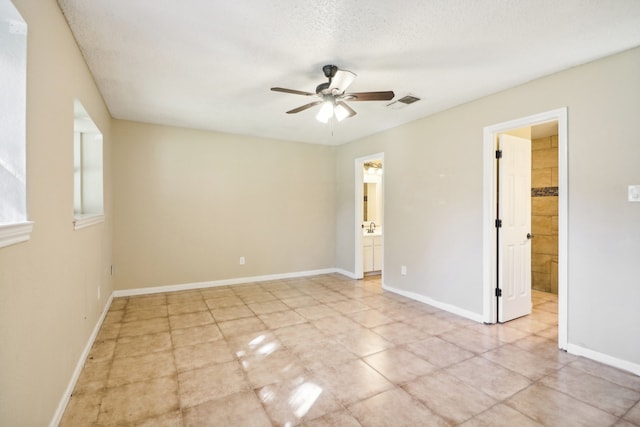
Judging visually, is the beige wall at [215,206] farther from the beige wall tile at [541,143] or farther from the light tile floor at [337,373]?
the beige wall tile at [541,143]

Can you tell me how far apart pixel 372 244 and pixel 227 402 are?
4163mm

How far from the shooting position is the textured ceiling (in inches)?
75.5

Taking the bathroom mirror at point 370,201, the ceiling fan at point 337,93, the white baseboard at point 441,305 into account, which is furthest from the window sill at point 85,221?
the bathroom mirror at point 370,201

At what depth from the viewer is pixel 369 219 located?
6.58 meters

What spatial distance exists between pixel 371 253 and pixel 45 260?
4.83 metres

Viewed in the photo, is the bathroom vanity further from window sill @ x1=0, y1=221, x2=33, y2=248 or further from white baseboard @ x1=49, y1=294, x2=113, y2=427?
window sill @ x1=0, y1=221, x2=33, y2=248

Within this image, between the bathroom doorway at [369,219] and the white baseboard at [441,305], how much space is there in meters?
0.47

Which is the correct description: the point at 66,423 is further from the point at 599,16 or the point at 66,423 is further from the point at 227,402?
the point at 599,16

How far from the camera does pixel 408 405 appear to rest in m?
1.96

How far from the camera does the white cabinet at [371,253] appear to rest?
569cm

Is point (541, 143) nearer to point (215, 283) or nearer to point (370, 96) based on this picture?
point (370, 96)

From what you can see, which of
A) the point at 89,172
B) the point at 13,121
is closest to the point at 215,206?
the point at 89,172

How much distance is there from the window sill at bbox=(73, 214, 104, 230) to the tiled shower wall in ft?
19.6

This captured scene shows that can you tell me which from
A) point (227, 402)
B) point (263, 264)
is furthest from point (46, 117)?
point (263, 264)
